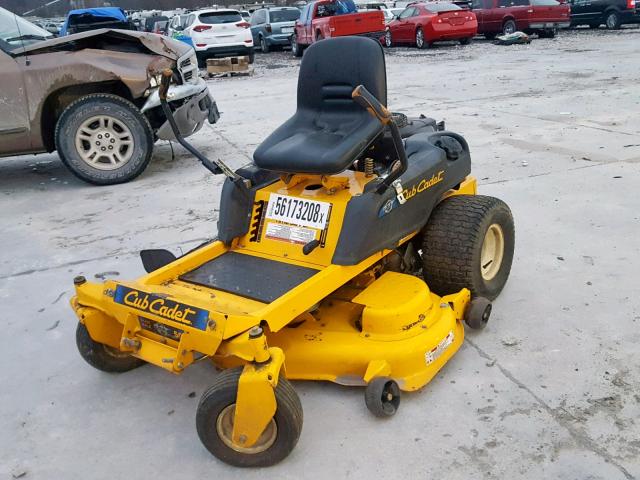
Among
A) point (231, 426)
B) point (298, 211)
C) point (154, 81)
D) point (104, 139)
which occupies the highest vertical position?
point (154, 81)

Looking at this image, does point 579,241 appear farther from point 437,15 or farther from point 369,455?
point 437,15

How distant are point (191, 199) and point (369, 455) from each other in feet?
12.7

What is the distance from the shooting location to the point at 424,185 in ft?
11.3

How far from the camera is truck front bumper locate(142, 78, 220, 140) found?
258 inches

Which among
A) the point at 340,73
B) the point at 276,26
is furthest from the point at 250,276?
the point at 276,26

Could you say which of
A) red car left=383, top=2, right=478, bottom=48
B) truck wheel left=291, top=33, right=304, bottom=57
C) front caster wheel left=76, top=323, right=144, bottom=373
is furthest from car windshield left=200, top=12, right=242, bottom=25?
front caster wheel left=76, top=323, right=144, bottom=373

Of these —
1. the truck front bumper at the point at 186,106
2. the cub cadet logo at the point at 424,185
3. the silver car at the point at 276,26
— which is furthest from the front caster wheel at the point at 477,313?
the silver car at the point at 276,26

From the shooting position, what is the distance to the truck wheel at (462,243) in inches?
135

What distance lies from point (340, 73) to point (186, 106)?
3427 millimetres

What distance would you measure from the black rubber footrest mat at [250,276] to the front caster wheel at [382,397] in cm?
59

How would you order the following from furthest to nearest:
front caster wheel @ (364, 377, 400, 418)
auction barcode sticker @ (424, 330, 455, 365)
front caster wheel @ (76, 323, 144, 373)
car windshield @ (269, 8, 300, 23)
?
car windshield @ (269, 8, 300, 23)
front caster wheel @ (76, 323, 144, 373)
auction barcode sticker @ (424, 330, 455, 365)
front caster wheel @ (364, 377, 400, 418)

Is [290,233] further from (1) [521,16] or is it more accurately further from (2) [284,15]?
(2) [284,15]

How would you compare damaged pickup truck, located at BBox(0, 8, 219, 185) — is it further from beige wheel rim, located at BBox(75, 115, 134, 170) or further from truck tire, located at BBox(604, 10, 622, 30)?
truck tire, located at BBox(604, 10, 622, 30)

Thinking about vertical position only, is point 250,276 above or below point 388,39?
below
